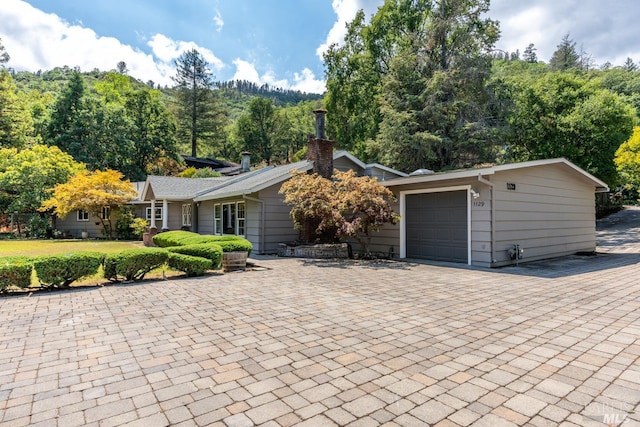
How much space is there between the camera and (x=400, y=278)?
25.1ft

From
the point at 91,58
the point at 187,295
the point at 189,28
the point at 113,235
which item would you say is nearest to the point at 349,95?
the point at 189,28

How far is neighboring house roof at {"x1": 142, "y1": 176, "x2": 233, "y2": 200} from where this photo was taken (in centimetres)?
1731

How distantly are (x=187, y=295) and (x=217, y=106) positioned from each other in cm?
3765

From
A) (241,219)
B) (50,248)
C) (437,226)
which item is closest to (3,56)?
(50,248)

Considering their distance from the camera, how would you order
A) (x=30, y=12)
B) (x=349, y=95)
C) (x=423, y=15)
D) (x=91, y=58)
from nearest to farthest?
(x=30, y=12), (x=423, y=15), (x=349, y=95), (x=91, y=58)

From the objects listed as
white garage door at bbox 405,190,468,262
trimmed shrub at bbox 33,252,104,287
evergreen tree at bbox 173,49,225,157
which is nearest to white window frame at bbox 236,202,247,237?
white garage door at bbox 405,190,468,262

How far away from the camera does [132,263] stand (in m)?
7.34

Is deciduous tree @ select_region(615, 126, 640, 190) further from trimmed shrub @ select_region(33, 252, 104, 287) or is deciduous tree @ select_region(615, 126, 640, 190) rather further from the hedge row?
trimmed shrub @ select_region(33, 252, 104, 287)

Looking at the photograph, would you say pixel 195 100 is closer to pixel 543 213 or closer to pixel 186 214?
pixel 186 214

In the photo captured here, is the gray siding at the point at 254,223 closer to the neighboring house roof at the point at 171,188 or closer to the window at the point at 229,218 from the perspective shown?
the window at the point at 229,218

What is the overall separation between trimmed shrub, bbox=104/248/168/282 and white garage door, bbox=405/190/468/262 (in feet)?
24.4

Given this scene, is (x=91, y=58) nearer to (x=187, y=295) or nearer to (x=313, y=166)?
(x=313, y=166)

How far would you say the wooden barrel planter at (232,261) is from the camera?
29.3 feet

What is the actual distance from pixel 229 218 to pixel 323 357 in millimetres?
12409
